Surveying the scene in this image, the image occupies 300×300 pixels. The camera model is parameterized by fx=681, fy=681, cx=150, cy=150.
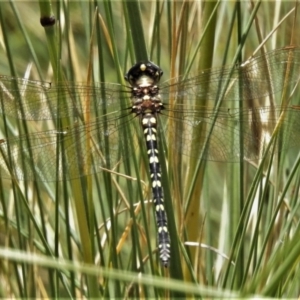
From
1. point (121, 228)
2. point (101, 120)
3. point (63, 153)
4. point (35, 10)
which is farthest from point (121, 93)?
point (35, 10)

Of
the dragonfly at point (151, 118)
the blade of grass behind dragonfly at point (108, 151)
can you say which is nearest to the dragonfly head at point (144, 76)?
the dragonfly at point (151, 118)

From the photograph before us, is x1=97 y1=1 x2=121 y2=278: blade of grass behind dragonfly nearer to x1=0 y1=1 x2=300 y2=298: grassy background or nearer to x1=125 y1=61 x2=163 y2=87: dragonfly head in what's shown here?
x1=0 y1=1 x2=300 y2=298: grassy background

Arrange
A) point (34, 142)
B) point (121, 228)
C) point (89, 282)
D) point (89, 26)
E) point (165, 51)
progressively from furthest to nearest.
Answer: point (165, 51), point (121, 228), point (89, 26), point (34, 142), point (89, 282)

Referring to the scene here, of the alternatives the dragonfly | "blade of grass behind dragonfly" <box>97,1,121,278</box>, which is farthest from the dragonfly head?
"blade of grass behind dragonfly" <box>97,1,121,278</box>

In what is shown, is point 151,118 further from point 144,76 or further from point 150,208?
point 150,208

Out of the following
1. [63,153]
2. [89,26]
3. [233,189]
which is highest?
[89,26]

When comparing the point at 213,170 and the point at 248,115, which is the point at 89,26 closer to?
the point at 248,115

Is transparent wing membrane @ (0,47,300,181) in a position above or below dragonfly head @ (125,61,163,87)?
below

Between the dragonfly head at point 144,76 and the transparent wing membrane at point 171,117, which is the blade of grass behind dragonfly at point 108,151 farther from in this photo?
the dragonfly head at point 144,76

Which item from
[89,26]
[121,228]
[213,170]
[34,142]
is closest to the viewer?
A: [34,142]
